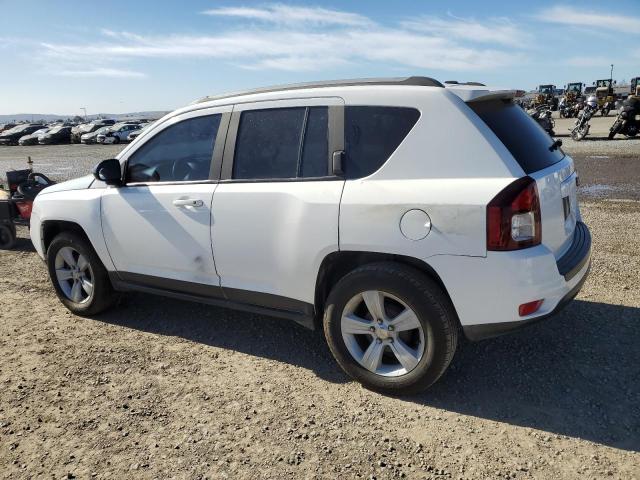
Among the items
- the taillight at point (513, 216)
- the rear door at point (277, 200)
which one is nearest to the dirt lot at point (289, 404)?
the rear door at point (277, 200)

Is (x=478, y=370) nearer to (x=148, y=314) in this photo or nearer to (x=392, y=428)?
(x=392, y=428)

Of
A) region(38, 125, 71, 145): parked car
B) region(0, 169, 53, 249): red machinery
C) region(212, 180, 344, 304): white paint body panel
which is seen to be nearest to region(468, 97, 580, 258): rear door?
region(212, 180, 344, 304): white paint body panel

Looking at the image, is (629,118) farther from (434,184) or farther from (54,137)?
(54,137)

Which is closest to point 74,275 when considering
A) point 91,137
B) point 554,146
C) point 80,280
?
point 80,280

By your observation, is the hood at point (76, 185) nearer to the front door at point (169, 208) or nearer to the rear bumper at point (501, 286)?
the front door at point (169, 208)

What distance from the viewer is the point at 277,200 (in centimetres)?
321

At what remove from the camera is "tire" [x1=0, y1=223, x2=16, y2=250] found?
7.14 metres

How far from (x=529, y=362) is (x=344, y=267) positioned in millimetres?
1479

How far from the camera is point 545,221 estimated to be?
2746 millimetres

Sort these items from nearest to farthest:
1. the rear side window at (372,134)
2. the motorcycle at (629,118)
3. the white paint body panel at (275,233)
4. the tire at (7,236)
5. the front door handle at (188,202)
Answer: the rear side window at (372,134) < the white paint body panel at (275,233) < the front door handle at (188,202) < the tire at (7,236) < the motorcycle at (629,118)

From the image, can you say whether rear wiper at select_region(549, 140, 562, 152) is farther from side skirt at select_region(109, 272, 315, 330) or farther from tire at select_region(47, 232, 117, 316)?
tire at select_region(47, 232, 117, 316)

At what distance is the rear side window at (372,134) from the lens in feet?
9.64

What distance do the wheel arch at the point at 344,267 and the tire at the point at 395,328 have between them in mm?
52

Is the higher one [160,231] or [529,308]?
[160,231]
